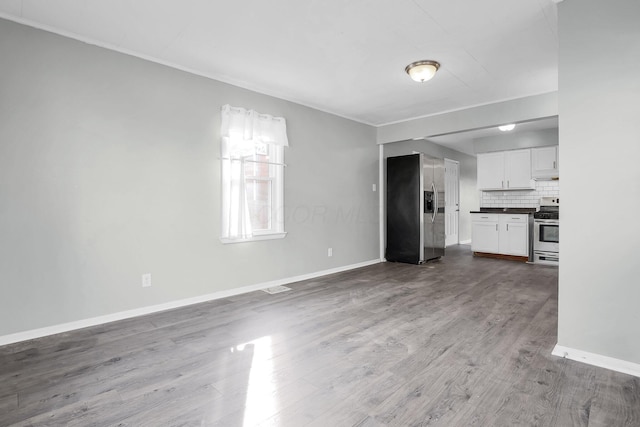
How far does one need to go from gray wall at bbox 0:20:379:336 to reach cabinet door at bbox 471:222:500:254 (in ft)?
14.6

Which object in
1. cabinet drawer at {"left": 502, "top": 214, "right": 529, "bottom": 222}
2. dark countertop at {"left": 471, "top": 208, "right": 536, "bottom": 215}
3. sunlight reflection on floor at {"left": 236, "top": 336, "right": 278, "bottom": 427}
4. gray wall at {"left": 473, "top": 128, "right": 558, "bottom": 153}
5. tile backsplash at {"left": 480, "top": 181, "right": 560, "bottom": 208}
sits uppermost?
gray wall at {"left": 473, "top": 128, "right": 558, "bottom": 153}

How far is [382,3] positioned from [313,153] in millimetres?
2556

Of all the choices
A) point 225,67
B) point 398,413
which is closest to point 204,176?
point 225,67

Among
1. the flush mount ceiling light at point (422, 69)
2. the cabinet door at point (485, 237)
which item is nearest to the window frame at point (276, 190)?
the flush mount ceiling light at point (422, 69)

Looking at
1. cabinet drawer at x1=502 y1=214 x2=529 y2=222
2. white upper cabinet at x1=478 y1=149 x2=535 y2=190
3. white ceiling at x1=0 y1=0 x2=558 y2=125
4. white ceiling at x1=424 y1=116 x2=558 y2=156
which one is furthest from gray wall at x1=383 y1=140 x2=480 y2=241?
white ceiling at x1=0 y1=0 x2=558 y2=125

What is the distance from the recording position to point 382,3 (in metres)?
2.34

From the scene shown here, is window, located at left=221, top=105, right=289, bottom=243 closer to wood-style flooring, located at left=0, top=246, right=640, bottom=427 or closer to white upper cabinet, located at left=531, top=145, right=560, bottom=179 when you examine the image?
wood-style flooring, located at left=0, top=246, right=640, bottom=427

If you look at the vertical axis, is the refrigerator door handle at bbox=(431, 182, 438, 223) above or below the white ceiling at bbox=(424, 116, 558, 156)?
below

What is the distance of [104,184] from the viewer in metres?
2.92

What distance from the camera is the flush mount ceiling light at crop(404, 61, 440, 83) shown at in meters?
3.28

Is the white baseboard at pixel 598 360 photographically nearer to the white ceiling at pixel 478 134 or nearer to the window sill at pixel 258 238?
the window sill at pixel 258 238

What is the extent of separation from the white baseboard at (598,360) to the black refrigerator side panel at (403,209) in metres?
3.43

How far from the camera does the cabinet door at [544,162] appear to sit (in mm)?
6062

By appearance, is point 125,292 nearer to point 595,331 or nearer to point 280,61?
point 280,61
